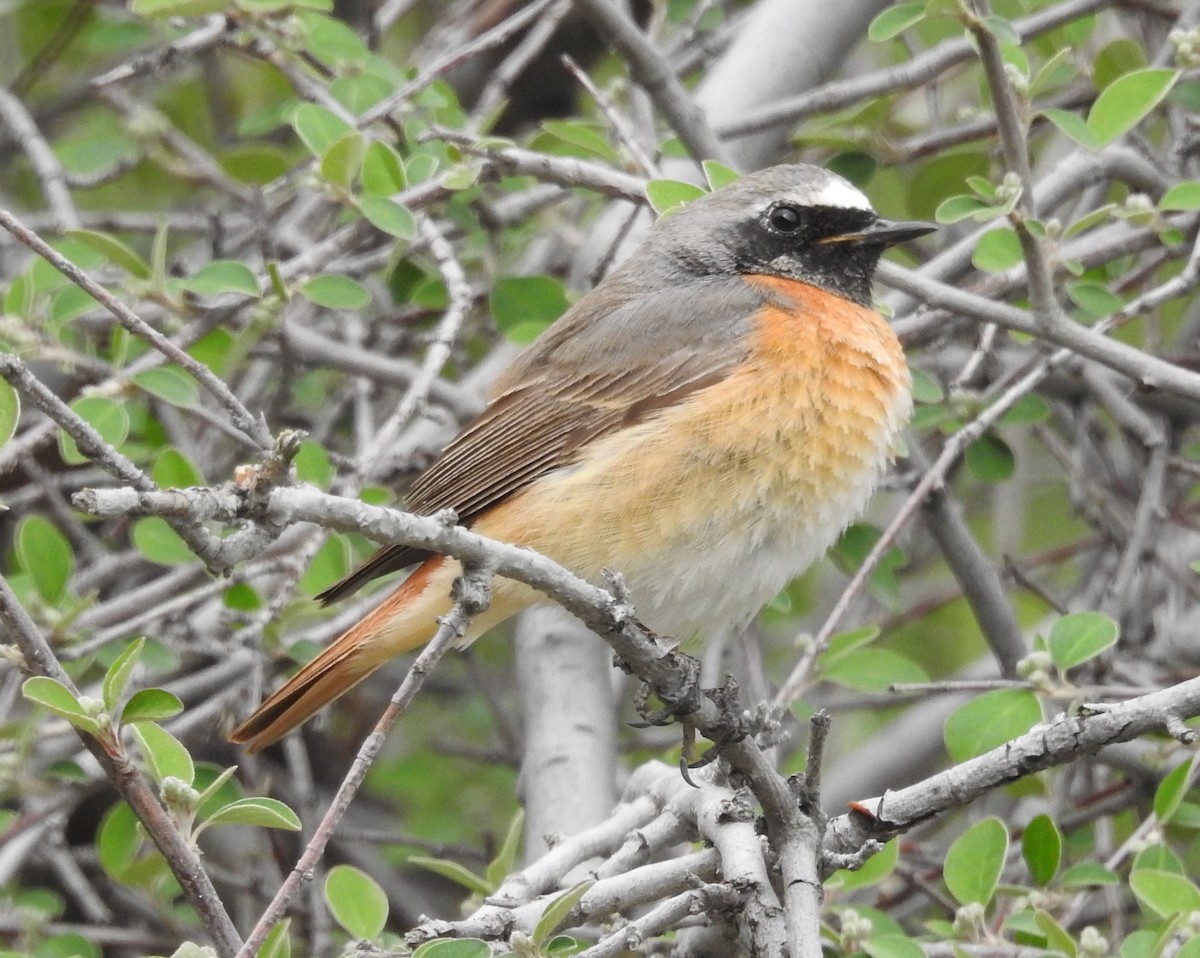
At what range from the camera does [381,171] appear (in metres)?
3.89

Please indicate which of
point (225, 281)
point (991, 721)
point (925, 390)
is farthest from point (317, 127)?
point (991, 721)

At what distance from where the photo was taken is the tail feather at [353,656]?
3.85 m

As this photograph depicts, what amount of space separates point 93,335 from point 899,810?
283cm

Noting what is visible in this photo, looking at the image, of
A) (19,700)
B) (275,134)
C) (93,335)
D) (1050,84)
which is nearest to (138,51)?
(275,134)

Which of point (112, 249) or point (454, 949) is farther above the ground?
point (112, 249)

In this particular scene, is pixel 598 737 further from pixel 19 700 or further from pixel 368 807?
pixel 368 807

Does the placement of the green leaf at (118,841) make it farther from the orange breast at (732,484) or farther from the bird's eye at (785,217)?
the bird's eye at (785,217)

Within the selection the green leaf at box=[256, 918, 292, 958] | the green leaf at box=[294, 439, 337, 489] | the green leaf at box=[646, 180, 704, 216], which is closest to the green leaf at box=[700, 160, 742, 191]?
the green leaf at box=[646, 180, 704, 216]

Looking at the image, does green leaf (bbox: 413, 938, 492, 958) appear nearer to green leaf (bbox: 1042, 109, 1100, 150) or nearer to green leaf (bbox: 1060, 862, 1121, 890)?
green leaf (bbox: 1060, 862, 1121, 890)

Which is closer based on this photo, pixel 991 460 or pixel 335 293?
pixel 335 293

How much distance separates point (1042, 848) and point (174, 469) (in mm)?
2138

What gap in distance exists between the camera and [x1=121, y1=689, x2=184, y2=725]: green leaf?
2.83 m

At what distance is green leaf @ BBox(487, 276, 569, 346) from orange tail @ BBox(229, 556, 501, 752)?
3.20 ft

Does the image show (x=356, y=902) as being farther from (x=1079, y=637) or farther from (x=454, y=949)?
(x=1079, y=637)
